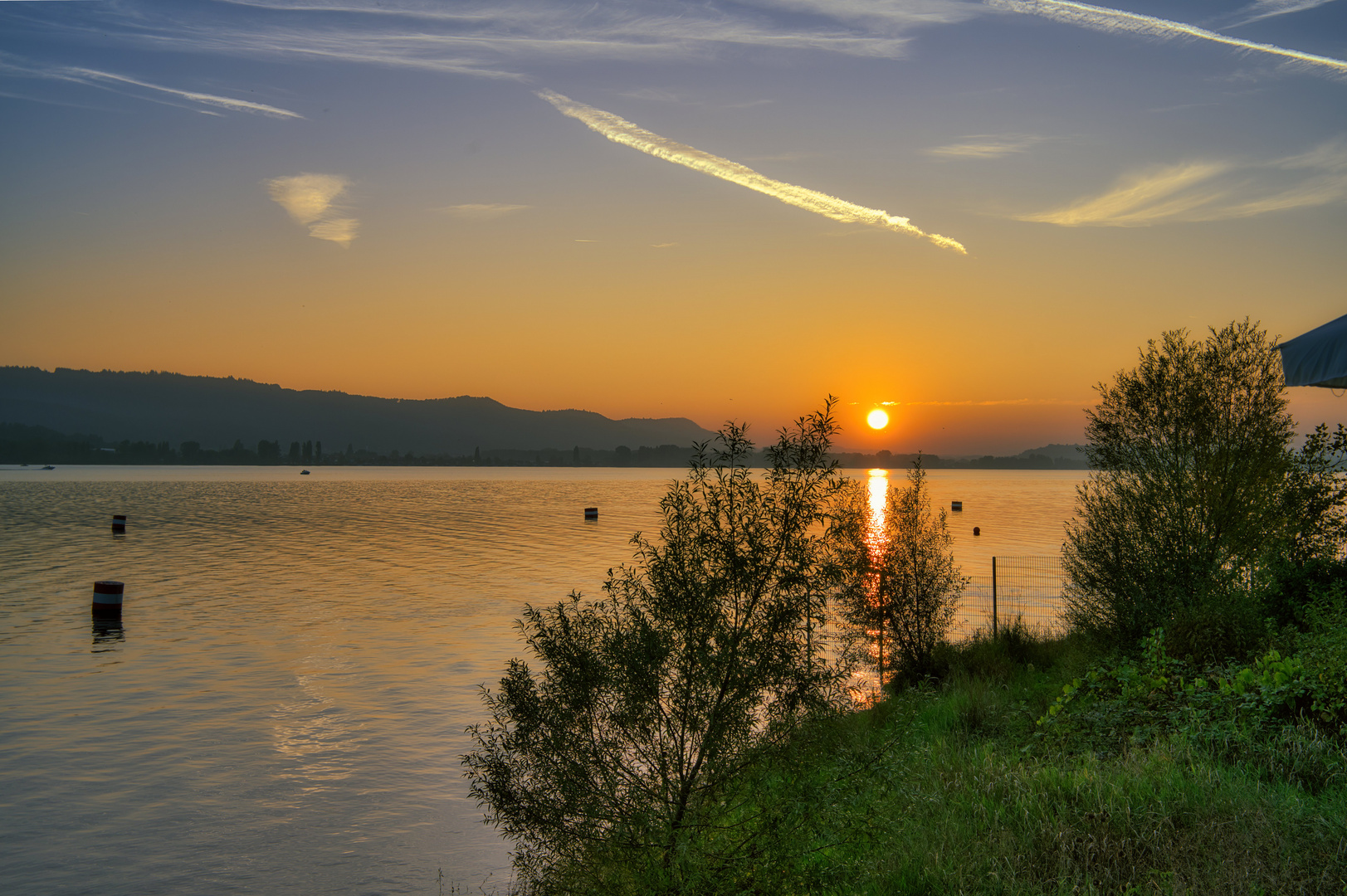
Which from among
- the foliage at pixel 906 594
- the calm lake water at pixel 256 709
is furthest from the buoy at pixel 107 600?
the foliage at pixel 906 594

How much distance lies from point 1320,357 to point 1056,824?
6005 millimetres

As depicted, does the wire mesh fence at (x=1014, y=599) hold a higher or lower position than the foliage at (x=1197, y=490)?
lower

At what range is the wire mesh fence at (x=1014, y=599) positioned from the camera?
24734mm

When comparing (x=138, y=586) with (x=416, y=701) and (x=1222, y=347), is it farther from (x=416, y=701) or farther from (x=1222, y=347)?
(x=1222, y=347)

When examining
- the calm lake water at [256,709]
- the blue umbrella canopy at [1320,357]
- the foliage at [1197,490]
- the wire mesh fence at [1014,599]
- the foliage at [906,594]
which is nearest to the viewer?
the blue umbrella canopy at [1320,357]

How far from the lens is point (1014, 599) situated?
108 ft

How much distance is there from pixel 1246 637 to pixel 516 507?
8776 centimetres

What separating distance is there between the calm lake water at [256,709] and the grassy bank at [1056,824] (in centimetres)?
585

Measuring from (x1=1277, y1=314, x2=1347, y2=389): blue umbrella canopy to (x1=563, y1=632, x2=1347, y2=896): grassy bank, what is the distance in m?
3.69

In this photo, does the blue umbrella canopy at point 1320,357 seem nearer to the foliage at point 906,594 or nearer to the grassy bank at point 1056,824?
the grassy bank at point 1056,824

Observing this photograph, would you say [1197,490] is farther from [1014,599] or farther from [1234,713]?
[1014,599]

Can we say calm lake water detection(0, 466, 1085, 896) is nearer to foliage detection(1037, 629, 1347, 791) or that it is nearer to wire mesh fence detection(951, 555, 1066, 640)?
wire mesh fence detection(951, 555, 1066, 640)

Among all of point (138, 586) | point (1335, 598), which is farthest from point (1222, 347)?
point (138, 586)

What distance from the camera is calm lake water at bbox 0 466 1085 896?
12.1 m
